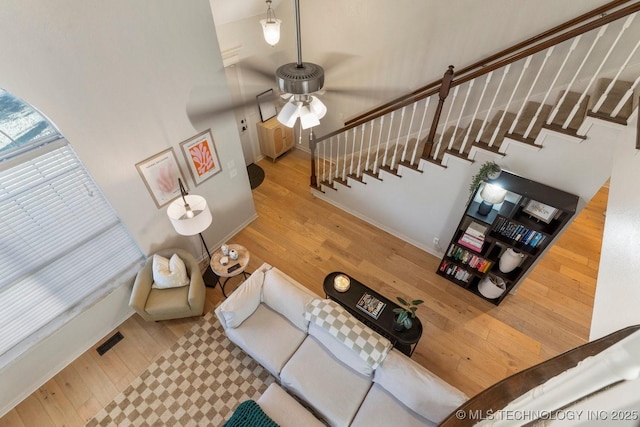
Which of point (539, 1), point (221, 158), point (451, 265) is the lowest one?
point (451, 265)

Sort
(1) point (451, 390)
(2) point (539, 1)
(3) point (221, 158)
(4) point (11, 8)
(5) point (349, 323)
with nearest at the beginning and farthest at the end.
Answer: (4) point (11, 8) → (1) point (451, 390) → (5) point (349, 323) → (2) point (539, 1) → (3) point (221, 158)

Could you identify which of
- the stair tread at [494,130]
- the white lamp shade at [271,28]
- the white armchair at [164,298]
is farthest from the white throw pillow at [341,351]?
the white lamp shade at [271,28]

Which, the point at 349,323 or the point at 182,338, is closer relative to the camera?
the point at 349,323

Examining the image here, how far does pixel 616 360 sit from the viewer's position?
0.58 metres

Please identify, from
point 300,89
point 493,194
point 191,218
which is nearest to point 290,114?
point 300,89

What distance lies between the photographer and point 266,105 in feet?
17.5

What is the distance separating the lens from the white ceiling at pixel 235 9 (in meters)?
3.46

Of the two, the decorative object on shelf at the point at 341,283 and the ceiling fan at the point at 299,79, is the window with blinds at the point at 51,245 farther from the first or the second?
the decorative object on shelf at the point at 341,283

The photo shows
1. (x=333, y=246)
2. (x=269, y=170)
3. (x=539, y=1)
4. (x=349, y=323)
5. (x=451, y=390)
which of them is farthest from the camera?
(x=269, y=170)

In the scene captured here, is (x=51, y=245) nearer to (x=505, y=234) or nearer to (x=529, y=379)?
(x=529, y=379)

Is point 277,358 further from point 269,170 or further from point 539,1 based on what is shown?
point 539,1

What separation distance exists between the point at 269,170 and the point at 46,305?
363cm

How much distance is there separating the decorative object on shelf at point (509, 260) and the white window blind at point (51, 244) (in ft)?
13.5

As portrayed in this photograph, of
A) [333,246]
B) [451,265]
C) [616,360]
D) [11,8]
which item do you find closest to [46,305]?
[11,8]
